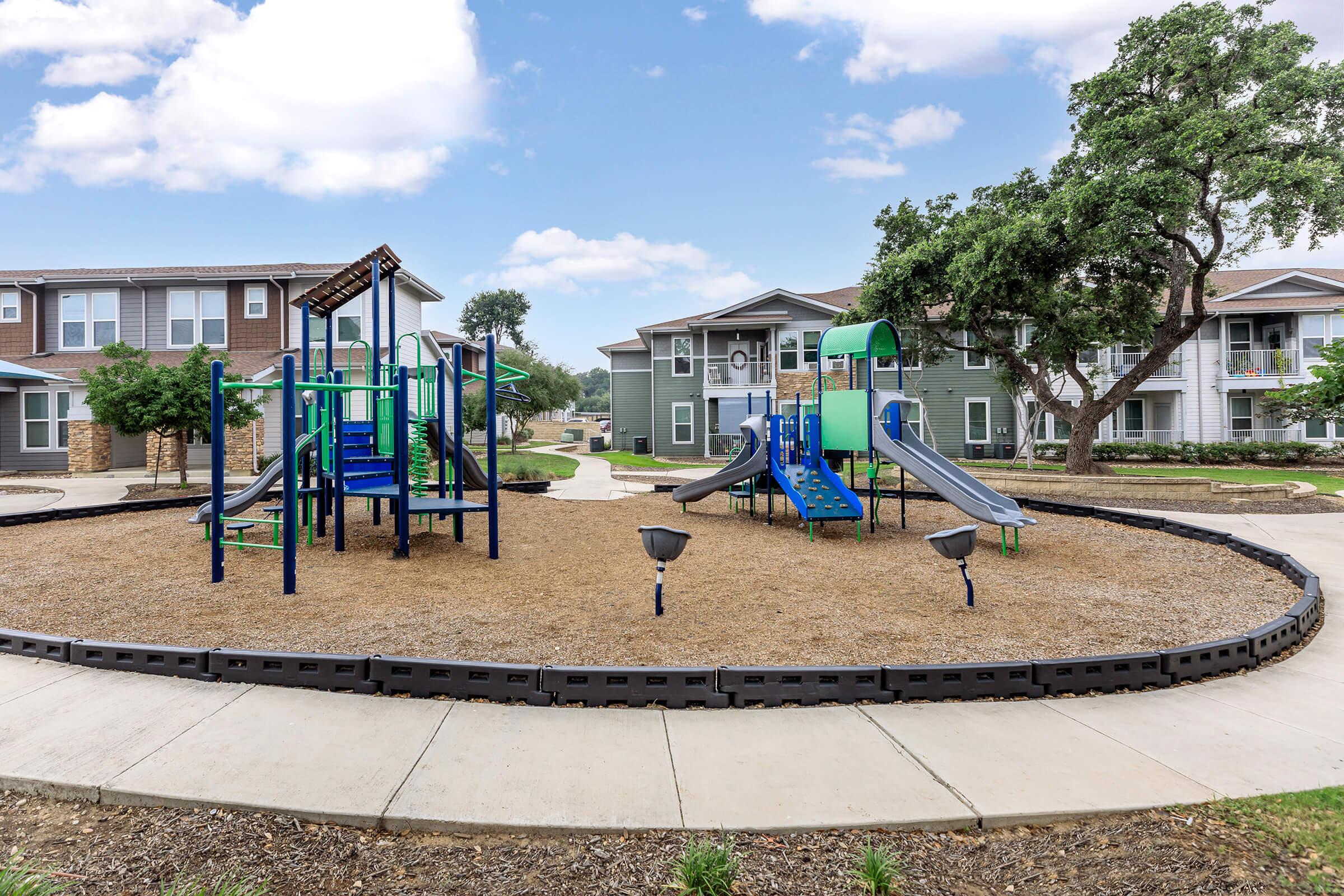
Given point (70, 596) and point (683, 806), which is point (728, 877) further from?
A: point (70, 596)

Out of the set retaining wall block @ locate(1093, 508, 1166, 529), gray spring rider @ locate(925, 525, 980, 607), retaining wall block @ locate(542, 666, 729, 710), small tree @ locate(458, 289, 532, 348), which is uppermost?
small tree @ locate(458, 289, 532, 348)

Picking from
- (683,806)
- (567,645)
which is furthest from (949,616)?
(683,806)

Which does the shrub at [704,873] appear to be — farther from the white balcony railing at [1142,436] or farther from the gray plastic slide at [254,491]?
the white balcony railing at [1142,436]

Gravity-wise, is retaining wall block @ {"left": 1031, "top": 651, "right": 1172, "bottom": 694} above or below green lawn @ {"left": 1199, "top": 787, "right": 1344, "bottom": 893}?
above

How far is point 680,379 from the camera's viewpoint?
2942cm

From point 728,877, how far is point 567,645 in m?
2.66

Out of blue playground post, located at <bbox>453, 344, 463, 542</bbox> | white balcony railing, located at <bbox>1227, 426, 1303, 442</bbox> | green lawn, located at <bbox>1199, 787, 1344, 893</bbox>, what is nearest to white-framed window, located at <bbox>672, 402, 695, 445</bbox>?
blue playground post, located at <bbox>453, 344, 463, 542</bbox>

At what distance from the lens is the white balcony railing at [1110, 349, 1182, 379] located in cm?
2617

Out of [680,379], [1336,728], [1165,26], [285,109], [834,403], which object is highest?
[1165,26]

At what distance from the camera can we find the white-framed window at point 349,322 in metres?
22.6

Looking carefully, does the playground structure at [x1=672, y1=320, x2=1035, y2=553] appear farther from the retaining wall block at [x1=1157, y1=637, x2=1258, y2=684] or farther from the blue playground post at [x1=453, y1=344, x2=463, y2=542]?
the blue playground post at [x1=453, y1=344, x2=463, y2=542]

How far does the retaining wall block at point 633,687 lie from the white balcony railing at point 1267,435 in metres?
31.0

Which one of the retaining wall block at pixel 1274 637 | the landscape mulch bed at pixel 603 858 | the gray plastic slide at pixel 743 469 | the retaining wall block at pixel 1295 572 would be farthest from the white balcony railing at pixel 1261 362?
the landscape mulch bed at pixel 603 858

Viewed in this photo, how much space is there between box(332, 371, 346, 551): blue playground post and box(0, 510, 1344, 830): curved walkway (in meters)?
4.09
